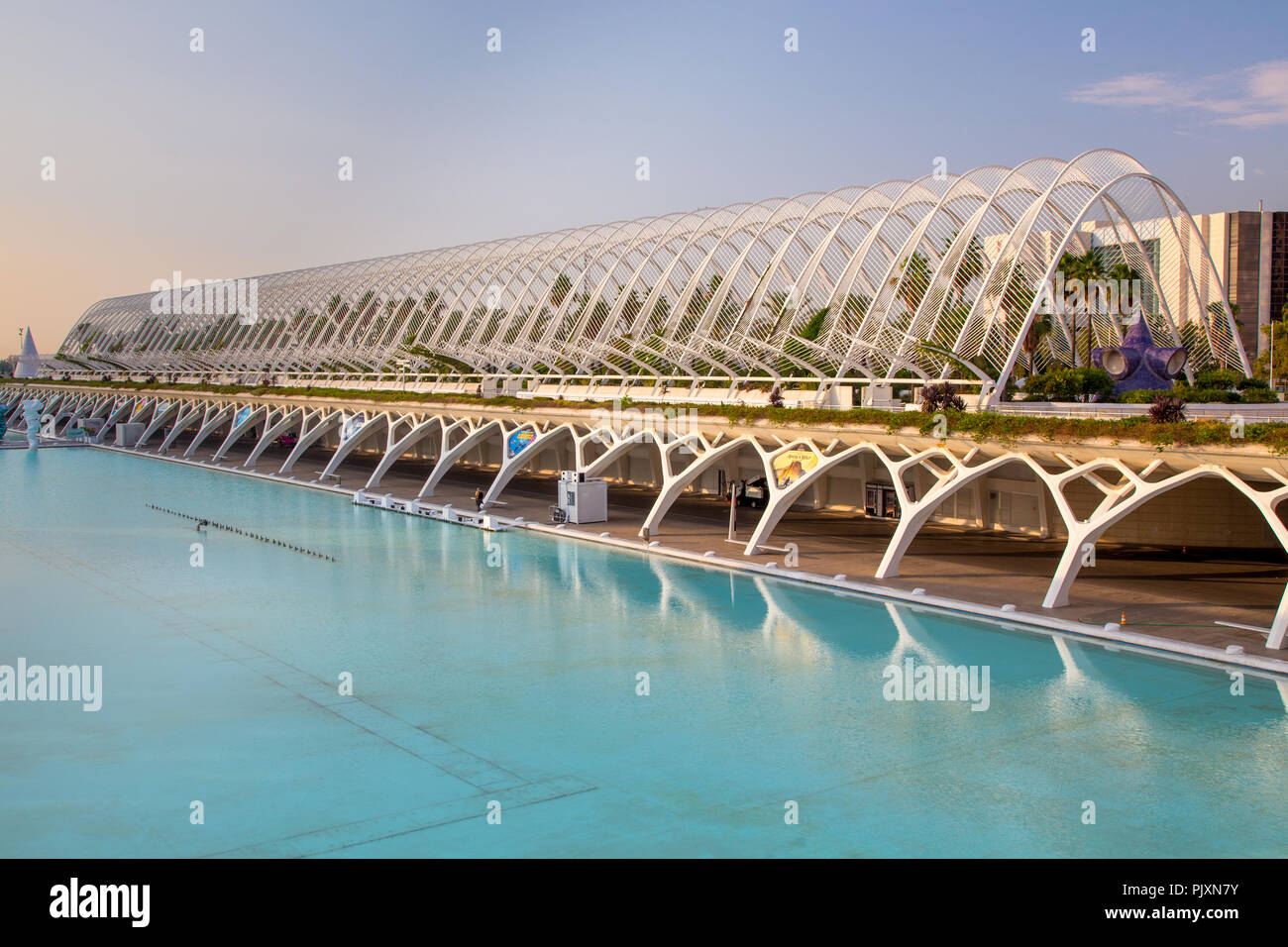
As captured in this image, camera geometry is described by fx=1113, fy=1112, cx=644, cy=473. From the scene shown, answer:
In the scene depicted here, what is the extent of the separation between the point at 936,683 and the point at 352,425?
137 feet

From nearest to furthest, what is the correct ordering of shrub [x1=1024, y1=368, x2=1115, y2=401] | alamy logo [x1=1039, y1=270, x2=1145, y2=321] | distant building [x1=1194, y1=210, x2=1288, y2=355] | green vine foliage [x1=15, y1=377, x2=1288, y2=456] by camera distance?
1. green vine foliage [x1=15, y1=377, x2=1288, y2=456]
2. shrub [x1=1024, y1=368, x2=1115, y2=401]
3. alamy logo [x1=1039, y1=270, x2=1145, y2=321]
4. distant building [x1=1194, y1=210, x2=1288, y2=355]

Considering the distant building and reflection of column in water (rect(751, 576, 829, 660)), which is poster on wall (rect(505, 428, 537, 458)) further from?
the distant building

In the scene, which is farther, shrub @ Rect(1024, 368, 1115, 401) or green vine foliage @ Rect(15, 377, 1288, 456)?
shrub @ Rect(1024, 368, 1115, 401)

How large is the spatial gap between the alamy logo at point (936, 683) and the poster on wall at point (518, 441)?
24.9 meters

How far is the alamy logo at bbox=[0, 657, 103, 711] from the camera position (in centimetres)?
1866

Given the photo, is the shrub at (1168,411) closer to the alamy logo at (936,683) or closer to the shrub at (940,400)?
the shrub at (940,400)

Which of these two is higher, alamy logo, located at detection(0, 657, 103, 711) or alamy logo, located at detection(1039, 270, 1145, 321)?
alamy logo, located at detection(1039, 270, 1145, 321)

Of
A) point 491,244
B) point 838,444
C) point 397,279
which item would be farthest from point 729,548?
point 397,279
